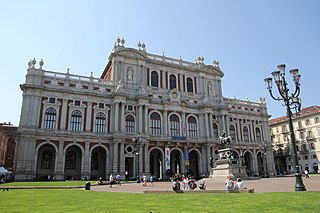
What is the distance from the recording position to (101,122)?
44.1 m

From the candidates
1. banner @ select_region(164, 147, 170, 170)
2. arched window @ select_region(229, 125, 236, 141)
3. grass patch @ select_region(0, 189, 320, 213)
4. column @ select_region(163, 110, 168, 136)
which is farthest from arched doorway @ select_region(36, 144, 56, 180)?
arched window @ select_region(229, 125, 236, 141)

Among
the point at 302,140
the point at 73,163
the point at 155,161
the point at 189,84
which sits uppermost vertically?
the point at 189,84

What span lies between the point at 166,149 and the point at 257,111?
28.9 metres

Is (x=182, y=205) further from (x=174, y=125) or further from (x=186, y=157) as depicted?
(x=174, y=125)

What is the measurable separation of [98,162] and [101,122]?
23.5ft

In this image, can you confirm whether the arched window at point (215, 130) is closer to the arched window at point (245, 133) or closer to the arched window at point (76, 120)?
the arched window at point (245, 133)

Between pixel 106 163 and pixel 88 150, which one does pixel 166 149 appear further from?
pixel 88 150

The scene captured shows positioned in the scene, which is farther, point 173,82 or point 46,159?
point 173,82

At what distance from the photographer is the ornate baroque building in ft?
131

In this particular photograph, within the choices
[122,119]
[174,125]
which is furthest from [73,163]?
[174,125]

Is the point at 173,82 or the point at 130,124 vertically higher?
the point at 173,82

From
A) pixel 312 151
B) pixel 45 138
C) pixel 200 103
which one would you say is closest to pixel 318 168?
pixel 312 151

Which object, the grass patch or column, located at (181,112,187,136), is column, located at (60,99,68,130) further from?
the grass patch

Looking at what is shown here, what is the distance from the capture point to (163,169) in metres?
46.2
